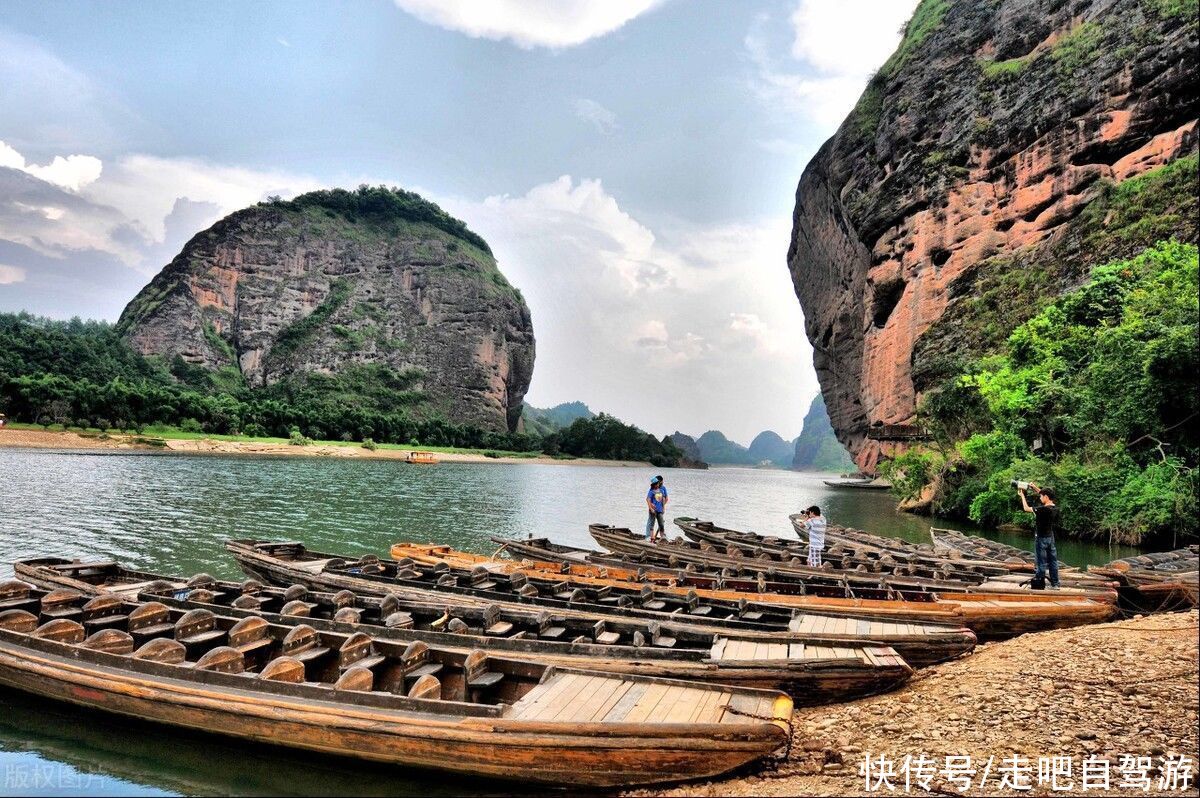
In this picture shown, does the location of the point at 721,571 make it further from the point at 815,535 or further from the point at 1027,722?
the point at 1027,722

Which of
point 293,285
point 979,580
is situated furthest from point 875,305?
point 293,285

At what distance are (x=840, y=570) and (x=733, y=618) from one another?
585 cm

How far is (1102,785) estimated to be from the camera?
4.84 m

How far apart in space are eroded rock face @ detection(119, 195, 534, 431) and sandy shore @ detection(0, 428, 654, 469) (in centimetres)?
5005

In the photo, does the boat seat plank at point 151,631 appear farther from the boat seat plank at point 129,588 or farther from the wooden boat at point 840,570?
the wooden boat at point 840,570

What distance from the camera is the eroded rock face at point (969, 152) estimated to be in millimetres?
33344

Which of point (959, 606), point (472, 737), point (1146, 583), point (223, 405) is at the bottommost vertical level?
point (472, 737)

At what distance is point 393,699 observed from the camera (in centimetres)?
579

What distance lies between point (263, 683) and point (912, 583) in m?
10.6

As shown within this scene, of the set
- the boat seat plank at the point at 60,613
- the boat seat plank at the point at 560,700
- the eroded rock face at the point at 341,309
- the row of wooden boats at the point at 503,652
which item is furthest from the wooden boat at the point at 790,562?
the eroded rock face at the point at 341,309

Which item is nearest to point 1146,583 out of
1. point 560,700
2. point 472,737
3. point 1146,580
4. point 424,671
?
point 1146,580

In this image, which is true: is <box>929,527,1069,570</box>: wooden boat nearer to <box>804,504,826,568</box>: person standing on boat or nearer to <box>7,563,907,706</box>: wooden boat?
<box>804,504,826,568</box>: person standing on boat

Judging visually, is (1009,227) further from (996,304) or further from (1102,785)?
(1102,785)

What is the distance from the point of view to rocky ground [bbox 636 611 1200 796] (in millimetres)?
5188
